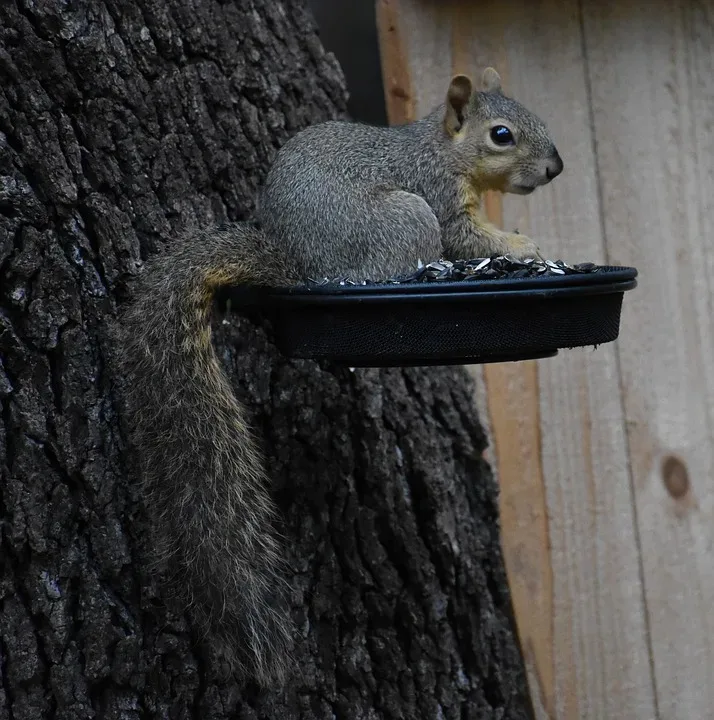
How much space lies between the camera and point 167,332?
1.25 m

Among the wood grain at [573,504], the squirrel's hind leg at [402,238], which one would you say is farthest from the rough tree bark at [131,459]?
the squirrel's hind leg at [402,238]

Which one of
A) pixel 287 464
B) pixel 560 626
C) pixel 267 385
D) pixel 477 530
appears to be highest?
pixel 267 385

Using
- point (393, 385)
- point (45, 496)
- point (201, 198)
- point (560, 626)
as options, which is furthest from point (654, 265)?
point (45, 496)

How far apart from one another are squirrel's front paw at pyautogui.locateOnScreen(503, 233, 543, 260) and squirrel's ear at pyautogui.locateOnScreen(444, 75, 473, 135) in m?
0.18

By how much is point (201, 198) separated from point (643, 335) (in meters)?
0.81

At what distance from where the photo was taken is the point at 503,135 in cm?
139

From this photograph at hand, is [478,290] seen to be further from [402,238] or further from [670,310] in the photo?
[670,310]

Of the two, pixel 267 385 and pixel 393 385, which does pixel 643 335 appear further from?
pixel 267 385

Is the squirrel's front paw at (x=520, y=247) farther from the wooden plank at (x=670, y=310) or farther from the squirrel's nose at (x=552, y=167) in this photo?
the wooden plank at (x=670, y=310)

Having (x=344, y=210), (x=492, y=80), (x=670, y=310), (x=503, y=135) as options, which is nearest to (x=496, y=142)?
(x=503, y=135)

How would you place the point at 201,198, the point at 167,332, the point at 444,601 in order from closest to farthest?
the point at 167,332
the point at 201,198
the point at 444,601

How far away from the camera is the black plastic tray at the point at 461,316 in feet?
3.59

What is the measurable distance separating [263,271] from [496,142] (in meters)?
0.38

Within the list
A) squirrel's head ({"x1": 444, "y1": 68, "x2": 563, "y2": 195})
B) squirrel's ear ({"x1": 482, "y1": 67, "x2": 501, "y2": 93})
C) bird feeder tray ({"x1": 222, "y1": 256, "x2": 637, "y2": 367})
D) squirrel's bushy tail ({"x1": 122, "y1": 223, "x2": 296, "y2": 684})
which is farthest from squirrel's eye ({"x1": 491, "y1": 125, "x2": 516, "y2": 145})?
squirrel's bushy tail ({"x1": 122, "y1": 223, "x2": 296, "y2": 684})
